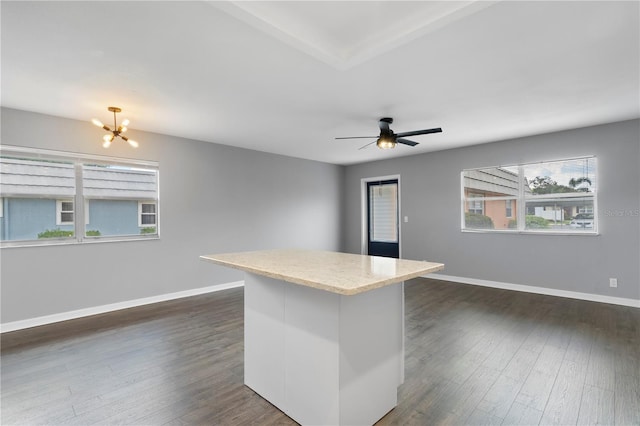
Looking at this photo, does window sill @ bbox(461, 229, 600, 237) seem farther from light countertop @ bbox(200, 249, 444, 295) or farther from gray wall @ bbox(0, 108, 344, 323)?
light countertop @ bbox(200, 249, 444, 295)

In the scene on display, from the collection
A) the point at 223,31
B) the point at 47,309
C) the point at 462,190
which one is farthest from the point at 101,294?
the point at 462,190

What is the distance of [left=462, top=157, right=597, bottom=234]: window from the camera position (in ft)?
14.5

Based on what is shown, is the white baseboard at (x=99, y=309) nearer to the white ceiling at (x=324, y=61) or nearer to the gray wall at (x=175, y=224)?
the gray wall at (x=175, y=224)

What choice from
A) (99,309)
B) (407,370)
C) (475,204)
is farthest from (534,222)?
(99,309)

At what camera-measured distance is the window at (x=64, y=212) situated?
3752 millimetres

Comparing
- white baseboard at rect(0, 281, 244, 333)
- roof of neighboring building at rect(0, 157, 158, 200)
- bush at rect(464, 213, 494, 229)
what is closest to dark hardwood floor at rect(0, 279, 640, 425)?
white baseboard at rect(0, 281, 244, 333)

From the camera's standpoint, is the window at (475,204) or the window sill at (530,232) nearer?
the window sill at (530,232)

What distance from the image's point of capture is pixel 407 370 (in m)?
2.50

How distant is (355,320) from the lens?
1721 millimetres

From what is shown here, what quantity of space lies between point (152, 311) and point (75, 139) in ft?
7.80

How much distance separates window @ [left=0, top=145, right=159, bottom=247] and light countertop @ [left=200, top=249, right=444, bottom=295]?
107 inches

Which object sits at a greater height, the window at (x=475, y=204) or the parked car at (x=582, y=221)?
the window at (x=475, y=204)

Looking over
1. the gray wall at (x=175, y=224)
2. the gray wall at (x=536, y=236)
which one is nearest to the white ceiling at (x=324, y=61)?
the gray wall at (x=175, y=224)

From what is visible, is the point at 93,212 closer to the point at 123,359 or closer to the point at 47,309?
the point at 47,309
